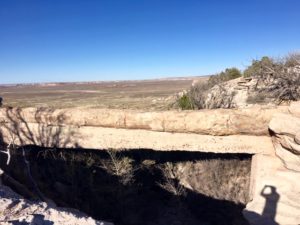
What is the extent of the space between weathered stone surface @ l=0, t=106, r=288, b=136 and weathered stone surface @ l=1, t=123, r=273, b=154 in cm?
13

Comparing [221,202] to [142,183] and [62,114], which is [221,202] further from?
[62,114]

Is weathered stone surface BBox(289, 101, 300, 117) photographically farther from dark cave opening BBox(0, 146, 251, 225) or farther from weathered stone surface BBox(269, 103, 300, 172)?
dark cave opening BBox(0, 146, 251, 225)

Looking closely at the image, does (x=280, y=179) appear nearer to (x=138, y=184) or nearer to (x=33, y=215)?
(x=138, y=184)

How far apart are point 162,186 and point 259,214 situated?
3.75m

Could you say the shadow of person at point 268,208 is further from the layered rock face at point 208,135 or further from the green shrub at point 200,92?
the green shrub at point 200,92

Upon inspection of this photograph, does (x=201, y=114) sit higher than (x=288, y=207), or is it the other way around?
(x=201, y=114)

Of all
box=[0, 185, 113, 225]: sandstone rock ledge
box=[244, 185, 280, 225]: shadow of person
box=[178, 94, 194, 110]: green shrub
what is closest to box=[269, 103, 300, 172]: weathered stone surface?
box=[244, 185, 280, 225]: shadow of person

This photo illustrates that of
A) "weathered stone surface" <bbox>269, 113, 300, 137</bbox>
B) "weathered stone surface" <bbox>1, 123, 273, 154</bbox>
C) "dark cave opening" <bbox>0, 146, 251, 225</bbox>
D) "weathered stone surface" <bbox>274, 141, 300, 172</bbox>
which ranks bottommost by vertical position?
"dark cave opening" <bbox>0, 146, 251, 225</bbox>

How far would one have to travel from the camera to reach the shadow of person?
800 centimetres

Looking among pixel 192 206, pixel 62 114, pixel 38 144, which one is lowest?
pixel 192 206

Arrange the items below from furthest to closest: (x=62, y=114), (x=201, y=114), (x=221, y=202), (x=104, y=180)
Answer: (x=104, y=180) < (x=221, y=202) < (x=62, y=114) < (x=201, y=114)

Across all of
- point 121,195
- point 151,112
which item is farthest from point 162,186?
point 151,112

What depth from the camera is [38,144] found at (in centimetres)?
1020

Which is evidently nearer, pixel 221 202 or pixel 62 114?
pixel 62 114
